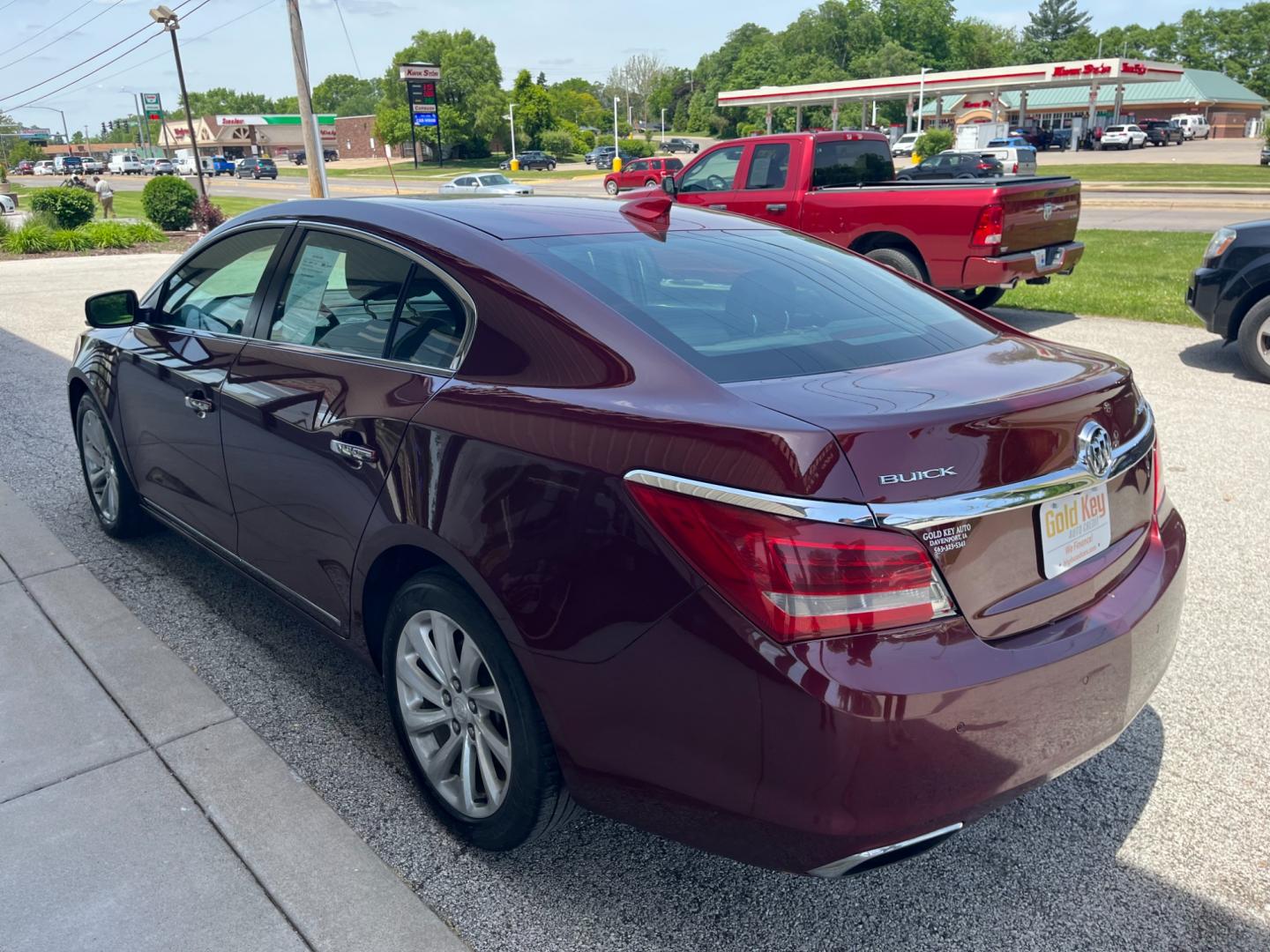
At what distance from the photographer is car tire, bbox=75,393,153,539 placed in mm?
4781

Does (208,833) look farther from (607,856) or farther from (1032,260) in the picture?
(1032,260)

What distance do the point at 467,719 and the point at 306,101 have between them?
21681 mm

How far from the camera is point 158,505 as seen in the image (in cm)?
441

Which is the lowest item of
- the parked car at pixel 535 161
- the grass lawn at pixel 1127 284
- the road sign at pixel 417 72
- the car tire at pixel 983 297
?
the grass lawn at pixel 1127 284

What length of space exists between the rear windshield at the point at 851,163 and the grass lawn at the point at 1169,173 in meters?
25.9

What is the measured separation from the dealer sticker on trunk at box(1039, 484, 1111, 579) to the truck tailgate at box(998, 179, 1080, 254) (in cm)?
780

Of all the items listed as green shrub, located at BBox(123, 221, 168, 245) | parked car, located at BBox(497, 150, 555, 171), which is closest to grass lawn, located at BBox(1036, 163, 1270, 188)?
green shrub, located at BBox(123, 221, 168, 245)

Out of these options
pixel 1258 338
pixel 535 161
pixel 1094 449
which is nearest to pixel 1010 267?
pixel 1258 338

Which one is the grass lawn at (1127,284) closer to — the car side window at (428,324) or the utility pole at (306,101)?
the car side window at (428,324)

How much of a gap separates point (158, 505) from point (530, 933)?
9.11ft

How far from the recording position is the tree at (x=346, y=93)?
169750 mm

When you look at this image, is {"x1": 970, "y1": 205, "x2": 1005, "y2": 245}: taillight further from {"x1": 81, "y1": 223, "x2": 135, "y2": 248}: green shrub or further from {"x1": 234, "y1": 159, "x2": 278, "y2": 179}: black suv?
{"x1": 234, "y1": 159, "x2": 278, "y2": 179}: black suv

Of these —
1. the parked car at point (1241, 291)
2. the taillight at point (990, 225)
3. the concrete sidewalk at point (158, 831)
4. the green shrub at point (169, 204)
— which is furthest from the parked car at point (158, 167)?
the concrete sidewalk at point (158, 831)

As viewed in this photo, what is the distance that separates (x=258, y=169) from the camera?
75062 millimetres
